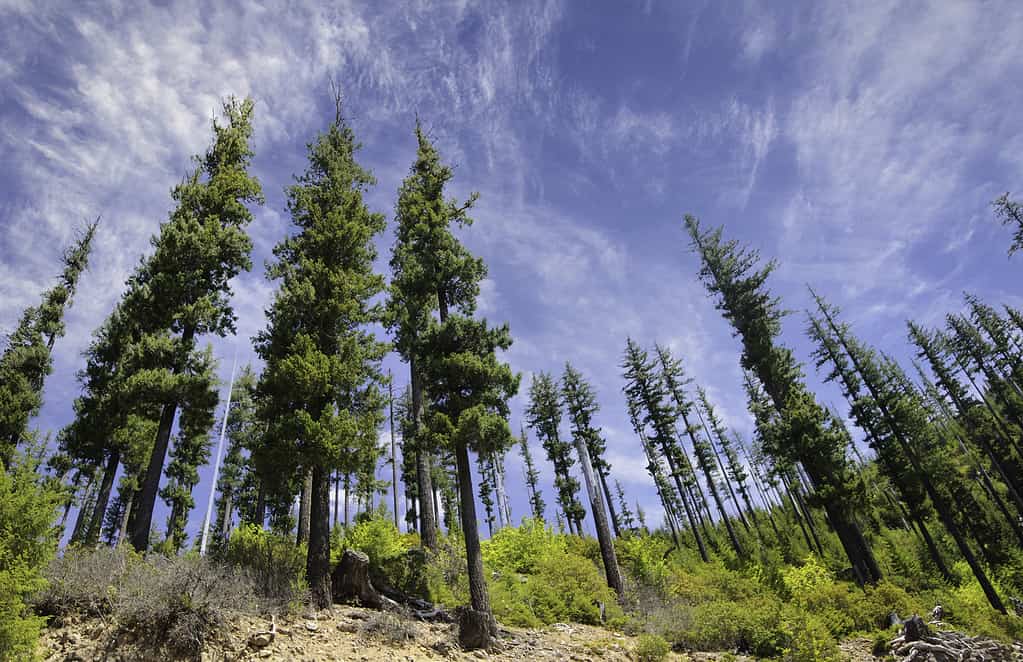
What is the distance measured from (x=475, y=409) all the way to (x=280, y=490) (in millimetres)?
5385

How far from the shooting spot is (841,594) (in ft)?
49.5

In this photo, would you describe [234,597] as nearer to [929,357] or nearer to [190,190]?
[190,190]

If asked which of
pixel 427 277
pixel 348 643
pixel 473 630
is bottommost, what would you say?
pixel 473 630

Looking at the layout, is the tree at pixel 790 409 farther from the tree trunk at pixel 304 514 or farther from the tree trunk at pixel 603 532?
the tree trunk at pixel 304 514

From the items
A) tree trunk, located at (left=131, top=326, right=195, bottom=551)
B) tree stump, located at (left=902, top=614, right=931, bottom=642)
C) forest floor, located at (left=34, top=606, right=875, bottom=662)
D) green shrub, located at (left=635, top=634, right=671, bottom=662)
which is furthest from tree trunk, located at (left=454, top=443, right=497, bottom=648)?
tree stump, located at (left=902, top=614, right=931, bottom=642)

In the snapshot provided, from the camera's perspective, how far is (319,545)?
10.5 metres

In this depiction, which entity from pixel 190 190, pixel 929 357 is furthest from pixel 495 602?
pixel 929 357

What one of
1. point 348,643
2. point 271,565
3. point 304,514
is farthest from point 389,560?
point 304,514

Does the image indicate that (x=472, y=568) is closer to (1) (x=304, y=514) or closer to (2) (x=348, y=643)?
(2) (x=348, y=643)

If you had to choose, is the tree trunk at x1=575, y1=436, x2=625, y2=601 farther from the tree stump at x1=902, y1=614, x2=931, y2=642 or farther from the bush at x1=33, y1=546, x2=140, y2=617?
the bush at x1=33, y1=546, x2=140, y2=617

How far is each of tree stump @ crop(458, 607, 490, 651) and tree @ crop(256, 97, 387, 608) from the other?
303cm

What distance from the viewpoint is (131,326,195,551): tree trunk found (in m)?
11.1

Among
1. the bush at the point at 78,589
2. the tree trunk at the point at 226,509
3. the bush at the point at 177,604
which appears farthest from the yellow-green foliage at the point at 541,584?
the tree trunk at the point at 226,509

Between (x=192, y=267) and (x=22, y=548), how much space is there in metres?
10.9
